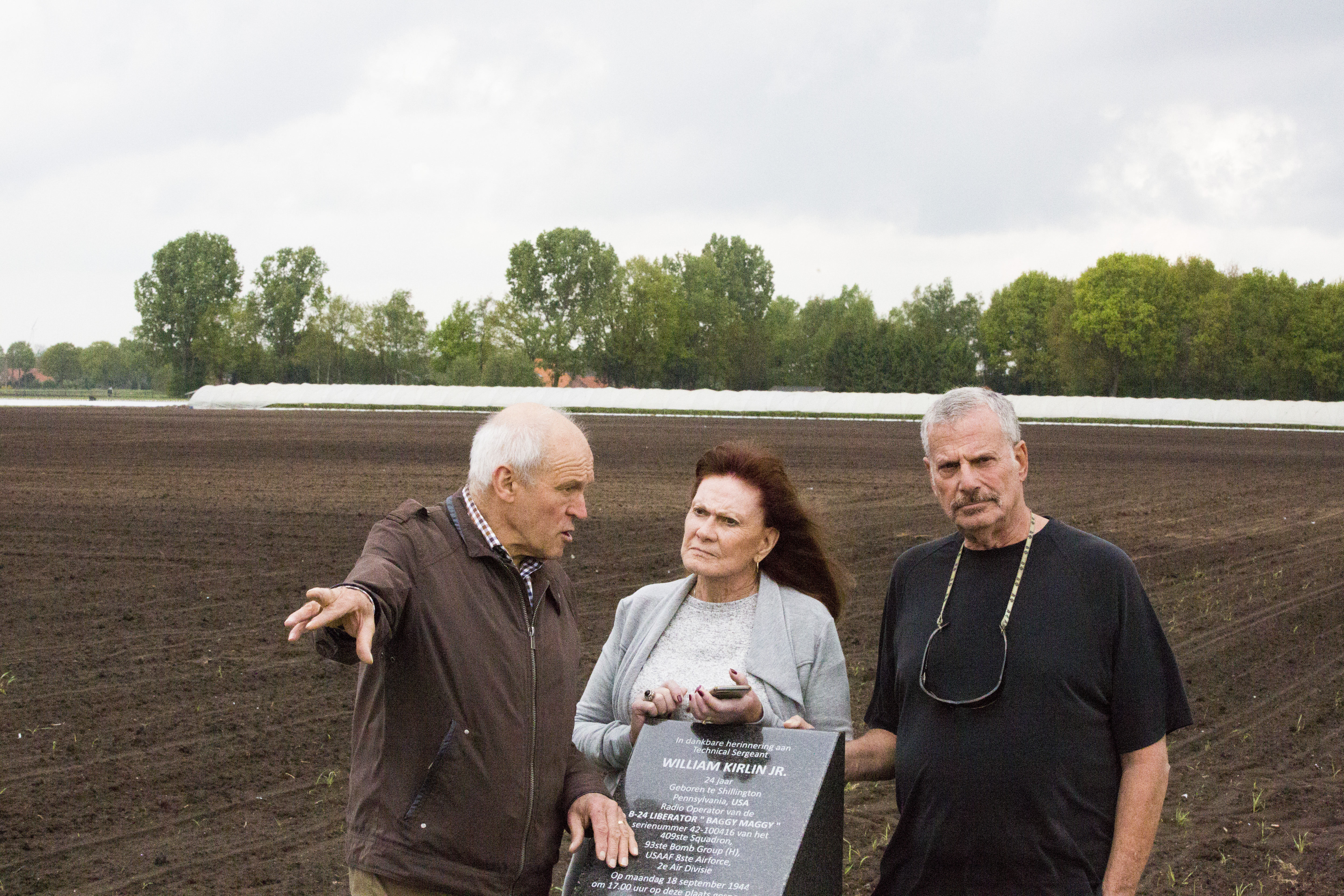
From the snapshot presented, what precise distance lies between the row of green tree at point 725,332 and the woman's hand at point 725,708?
3001 inches

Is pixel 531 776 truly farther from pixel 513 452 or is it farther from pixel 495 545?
pixel 513 452

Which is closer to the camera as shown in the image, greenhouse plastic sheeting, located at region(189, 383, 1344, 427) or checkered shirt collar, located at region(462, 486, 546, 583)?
checkered shirt collar, located at region(462, 486, 546, 583)

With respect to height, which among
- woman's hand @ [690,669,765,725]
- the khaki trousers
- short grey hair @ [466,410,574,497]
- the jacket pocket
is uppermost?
short grey hair @ [466,410,574,497]

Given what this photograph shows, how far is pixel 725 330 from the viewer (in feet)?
321

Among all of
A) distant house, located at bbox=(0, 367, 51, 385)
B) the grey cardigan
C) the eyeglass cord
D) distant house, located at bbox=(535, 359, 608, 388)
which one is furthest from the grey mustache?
distant house, located at bbox=(0, 367, 51, 385)

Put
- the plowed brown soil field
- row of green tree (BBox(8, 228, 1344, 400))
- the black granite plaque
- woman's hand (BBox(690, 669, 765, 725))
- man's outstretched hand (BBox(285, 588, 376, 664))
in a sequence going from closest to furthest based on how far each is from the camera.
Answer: man's outstretched hand (BBox(285, 588, 376, 664)), the black granite plaque, woman's hand (BBox(690, 669, 765, 725)), the plowed brown soil field, row of green tree (BBox(8, 228, 1344, 400))

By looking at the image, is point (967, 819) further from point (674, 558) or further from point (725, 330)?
point (725, 330)

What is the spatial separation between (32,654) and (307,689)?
227 centimetres

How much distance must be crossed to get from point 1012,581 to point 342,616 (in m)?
1.61

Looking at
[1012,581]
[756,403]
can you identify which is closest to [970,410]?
[1012,581]

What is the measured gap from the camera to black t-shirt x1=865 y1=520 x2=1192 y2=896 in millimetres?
3068

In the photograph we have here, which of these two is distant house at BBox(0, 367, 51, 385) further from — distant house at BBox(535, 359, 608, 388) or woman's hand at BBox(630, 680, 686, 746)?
woman's hand at BBox(630, 680, 686, 746)

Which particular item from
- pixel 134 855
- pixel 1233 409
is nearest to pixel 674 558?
pixel 134 855

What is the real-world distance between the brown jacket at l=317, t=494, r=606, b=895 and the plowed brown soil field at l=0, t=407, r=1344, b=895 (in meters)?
2.62
